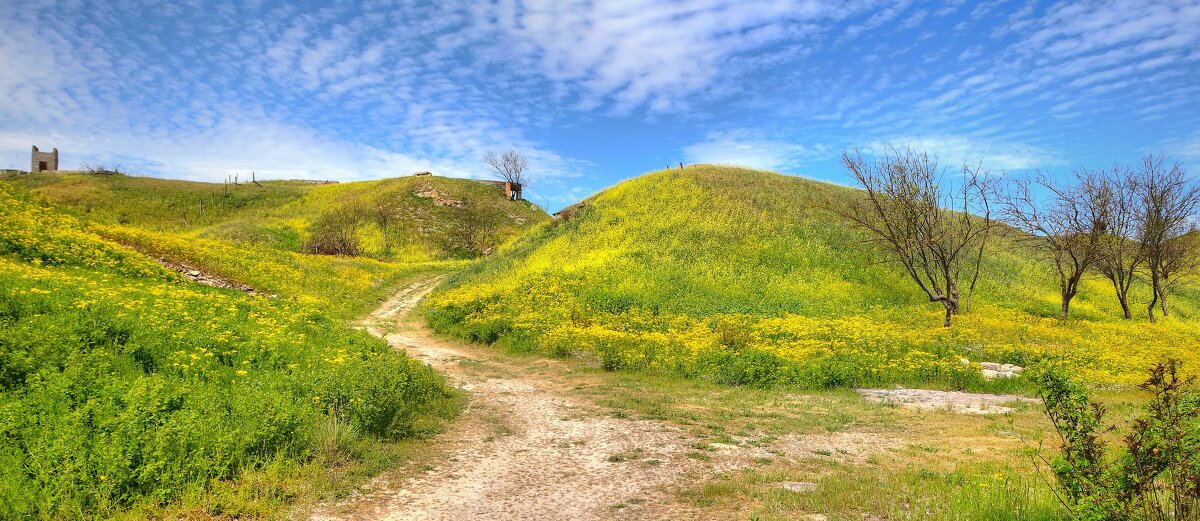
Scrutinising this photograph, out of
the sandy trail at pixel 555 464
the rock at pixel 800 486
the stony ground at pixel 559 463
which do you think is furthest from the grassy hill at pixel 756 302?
the rock at pixel 800 486

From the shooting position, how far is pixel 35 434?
662 cm

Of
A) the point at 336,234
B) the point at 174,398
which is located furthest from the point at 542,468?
the point at 336,234

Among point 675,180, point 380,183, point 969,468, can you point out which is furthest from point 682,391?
point 380,183

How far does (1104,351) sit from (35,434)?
27.9 m

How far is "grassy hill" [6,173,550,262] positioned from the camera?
2424 inches

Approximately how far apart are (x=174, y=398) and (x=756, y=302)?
23089 mm

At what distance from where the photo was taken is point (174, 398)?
777 cm

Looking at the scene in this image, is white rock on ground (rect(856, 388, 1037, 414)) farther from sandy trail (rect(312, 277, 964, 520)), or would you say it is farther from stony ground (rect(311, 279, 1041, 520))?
sandy trail (rect(312, 277, 964, 520))

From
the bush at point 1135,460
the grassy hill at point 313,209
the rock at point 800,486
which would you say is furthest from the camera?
the grassy hill at point 313,209

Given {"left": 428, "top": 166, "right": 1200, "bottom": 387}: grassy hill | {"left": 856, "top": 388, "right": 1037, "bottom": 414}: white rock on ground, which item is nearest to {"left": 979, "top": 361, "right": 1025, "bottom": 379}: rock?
{"left": 428, "top": 166, "right": 1200, "bottom": 387}: grassy hill

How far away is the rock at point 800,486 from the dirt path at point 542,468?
109 cm

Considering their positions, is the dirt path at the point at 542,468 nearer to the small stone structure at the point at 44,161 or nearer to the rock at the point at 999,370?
the rock at the point at 999,370

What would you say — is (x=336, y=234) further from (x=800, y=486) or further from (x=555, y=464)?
(x=800, y=486)

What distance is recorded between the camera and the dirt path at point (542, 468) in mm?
6801
